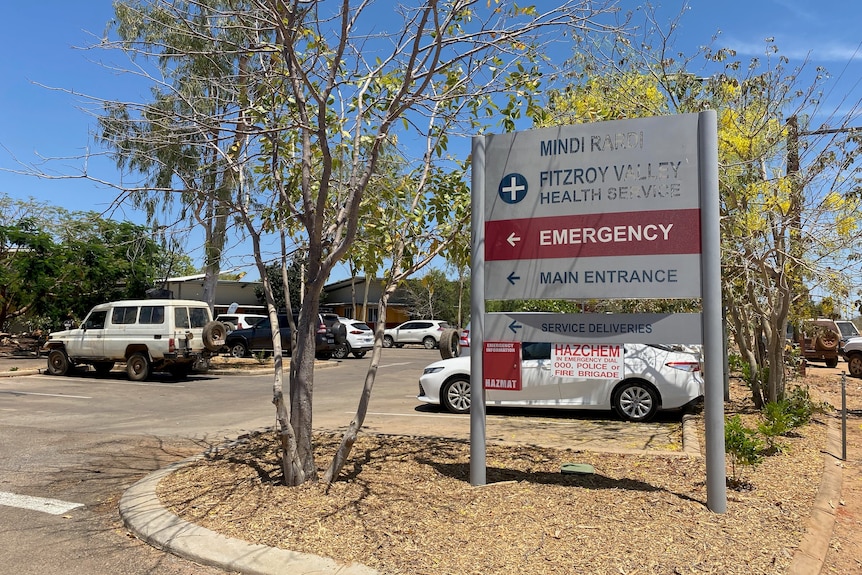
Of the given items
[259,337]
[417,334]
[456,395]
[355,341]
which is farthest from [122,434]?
[417,334]

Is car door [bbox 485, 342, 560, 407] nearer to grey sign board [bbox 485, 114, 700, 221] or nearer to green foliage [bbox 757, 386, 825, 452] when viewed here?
green foliage [bbox 757, 386, 825, 452]

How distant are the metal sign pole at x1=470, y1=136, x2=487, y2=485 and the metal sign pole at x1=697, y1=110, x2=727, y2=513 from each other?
187 centimetres

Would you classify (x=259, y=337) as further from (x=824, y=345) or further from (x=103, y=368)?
(x=824, y=345)

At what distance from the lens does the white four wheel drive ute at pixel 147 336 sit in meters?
16.7

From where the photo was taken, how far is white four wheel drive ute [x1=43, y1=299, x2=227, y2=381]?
1666cm

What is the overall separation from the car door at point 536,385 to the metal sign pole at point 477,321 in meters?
4.50

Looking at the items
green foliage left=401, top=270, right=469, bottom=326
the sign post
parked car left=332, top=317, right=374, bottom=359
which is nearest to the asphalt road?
the sign post

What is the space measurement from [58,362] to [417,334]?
68.6ft

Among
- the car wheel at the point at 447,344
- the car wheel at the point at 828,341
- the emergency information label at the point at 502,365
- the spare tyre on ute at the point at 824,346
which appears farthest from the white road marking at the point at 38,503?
the car wheel at the point at 828,341

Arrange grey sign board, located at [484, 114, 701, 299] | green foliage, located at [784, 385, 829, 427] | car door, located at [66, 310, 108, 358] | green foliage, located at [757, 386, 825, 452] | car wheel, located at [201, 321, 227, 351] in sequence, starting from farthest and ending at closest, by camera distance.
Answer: car door, located at [66, 310, 108, 358] → car wheel, located at [201, 321, 227, 351] → green foliage, located at [784, 385, 829, 427] → green foliage, located at [757, 386, 825, 452] → grey sign board, located at [484, 114, 701, 299]

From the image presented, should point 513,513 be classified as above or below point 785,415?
below

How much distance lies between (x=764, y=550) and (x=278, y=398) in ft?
12.3

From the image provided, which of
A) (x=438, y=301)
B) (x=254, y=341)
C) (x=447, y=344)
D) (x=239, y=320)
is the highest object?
(x=438, y=301)

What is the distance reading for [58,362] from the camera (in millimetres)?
18375
